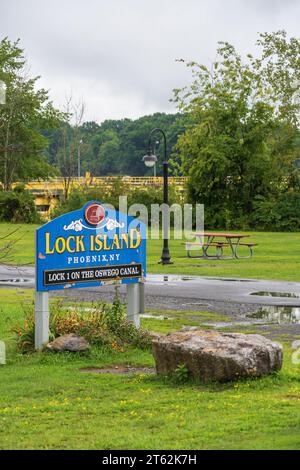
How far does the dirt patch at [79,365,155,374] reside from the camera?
10961mm

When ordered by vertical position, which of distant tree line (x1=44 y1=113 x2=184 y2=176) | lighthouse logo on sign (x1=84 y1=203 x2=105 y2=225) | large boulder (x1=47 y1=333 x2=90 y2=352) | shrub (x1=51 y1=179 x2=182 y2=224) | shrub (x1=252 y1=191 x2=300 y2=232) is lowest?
large boulder (x1=47 y1=333 x2=90 y2=352)

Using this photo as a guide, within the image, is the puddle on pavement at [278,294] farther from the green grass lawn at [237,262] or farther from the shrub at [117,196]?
the shrub at [117,196]

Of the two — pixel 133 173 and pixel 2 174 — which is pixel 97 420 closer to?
pixel 2 174

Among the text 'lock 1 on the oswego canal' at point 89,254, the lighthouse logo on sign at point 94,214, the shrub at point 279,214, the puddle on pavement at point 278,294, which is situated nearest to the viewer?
the text 'lock 1 on the oswego canal' at point 89,254

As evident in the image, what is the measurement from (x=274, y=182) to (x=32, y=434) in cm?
4291

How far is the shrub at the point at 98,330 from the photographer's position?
1223 centimetres

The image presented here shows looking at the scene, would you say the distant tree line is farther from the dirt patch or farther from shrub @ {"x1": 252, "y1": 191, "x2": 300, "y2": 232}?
the dirt patch

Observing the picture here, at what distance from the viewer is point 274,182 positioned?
49.5 m

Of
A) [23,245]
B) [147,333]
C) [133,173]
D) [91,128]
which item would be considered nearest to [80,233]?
[147,333]

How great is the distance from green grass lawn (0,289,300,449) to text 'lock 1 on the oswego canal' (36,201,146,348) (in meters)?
1.19

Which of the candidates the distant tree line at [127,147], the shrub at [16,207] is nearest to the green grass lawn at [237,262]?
the shrub at [16,207]

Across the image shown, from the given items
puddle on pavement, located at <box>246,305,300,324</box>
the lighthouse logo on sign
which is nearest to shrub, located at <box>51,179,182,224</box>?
puddle on pavement, located at <box>246,305,300,324</box>

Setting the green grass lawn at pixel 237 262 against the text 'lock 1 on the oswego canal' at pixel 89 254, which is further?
the green grass lawn at pixel 237 262

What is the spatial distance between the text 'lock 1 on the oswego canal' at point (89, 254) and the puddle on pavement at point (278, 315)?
3133mm
